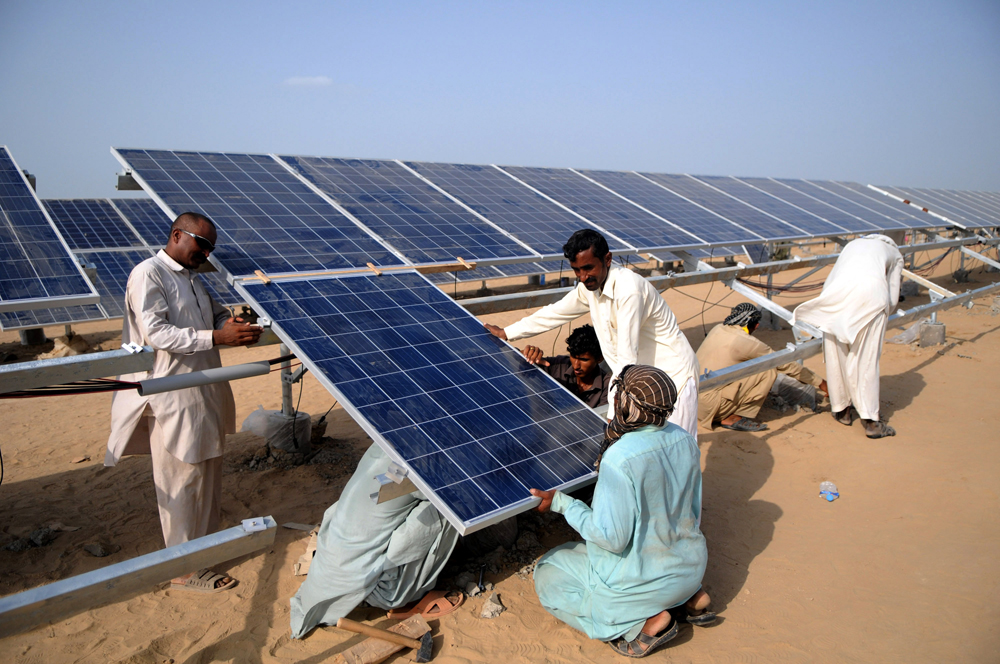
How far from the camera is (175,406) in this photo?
387 cm

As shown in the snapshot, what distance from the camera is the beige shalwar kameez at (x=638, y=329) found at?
3865mm

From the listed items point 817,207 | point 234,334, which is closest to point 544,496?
point 234,334

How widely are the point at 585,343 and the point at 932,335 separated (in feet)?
27.2

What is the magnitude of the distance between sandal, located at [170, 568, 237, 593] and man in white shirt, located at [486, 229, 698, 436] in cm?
239

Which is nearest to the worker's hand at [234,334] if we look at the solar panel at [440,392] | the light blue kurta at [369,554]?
the solar panel at [440,392]

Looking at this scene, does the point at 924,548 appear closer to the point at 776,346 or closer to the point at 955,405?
the point at 955,405

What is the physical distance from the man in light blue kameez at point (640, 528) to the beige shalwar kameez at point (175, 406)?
88.2 inches

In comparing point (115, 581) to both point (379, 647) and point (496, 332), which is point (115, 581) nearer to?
point (379, 647)

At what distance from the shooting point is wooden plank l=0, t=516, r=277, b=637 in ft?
7.52

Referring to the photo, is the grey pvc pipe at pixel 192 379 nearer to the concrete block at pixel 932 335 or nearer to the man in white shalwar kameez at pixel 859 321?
the man in white shalwar kameez at pixel 859 321

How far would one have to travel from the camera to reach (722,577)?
13.4 feet

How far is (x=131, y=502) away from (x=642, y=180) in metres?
9.32

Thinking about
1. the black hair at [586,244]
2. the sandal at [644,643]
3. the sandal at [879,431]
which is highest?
the black hair at [586,244]

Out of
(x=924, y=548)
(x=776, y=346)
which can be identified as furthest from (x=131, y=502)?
(x=776, y=346)
